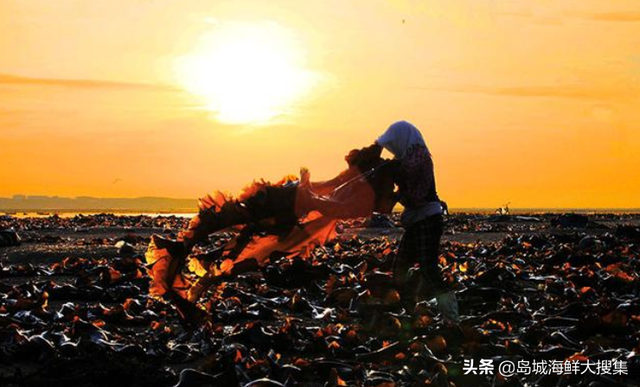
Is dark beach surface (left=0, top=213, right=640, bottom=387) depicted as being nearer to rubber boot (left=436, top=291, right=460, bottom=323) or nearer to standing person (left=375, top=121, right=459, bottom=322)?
rubber boot (left=436, top=291, right=460, bottom=323)

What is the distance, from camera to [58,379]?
19.0 feet

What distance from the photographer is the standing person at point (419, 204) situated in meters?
8.04

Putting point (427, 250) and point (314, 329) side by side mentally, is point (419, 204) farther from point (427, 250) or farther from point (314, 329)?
point (314, 329)

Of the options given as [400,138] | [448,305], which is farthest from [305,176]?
[448,305]

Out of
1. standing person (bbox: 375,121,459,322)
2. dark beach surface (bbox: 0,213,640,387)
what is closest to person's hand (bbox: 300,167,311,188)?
dark beach surface (bbox: 0,213,640,387)

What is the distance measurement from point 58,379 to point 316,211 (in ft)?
9.51

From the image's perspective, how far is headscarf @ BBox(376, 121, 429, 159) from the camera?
8.05 metres

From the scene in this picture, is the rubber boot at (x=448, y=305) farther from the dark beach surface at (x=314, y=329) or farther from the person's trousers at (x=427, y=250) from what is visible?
the dark beach surface at (x=314, y=329)

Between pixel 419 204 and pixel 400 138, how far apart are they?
803mm

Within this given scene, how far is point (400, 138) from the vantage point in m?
8.07

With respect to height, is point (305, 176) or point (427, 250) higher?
point (305, 176)

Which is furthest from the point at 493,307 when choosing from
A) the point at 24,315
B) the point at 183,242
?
the point at 24,315

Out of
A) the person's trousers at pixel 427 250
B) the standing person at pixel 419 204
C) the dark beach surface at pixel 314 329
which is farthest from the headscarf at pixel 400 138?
the dark beach surface at pixel 314 329

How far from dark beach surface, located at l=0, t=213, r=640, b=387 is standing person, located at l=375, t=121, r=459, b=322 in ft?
1.54
